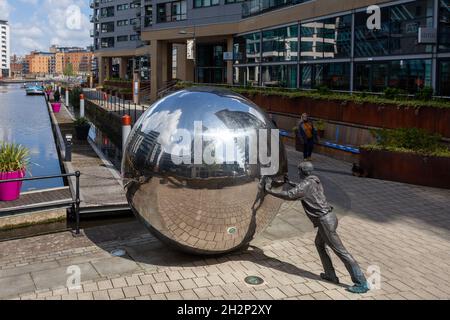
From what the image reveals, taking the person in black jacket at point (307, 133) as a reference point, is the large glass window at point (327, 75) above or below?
above

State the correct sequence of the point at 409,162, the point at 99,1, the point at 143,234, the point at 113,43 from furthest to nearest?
the point at 99,1, the point at 113,43, the point at 409,162, the point at 143,234

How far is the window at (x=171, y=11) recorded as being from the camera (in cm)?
5309

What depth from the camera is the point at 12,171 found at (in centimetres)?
1266

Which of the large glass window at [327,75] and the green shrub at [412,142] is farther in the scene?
the large glass window at [327,75]

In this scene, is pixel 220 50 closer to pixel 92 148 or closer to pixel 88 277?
pixel 92 148

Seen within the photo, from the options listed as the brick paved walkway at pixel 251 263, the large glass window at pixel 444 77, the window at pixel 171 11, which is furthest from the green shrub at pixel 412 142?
the window at pixel 171 11

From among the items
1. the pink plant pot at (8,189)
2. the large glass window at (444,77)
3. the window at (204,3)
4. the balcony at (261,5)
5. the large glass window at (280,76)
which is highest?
the window at (204,3)

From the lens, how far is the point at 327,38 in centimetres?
2772

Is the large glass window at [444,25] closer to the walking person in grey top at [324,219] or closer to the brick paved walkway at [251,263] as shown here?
the brick paved walkway at [251,263]

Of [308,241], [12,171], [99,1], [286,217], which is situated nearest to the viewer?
[308,241]

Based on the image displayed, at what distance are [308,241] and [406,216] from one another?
315cm

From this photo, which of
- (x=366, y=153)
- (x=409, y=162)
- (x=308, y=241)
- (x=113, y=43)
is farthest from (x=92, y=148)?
(x=113, y=43)

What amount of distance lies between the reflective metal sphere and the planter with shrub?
7.69 m

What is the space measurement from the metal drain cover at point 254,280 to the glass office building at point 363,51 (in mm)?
15596
